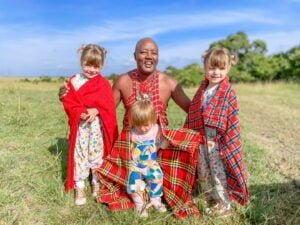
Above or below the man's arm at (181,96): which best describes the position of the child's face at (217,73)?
above

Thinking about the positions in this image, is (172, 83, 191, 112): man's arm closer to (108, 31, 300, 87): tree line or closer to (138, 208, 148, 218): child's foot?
(138, 208, 148, 218): child's foot

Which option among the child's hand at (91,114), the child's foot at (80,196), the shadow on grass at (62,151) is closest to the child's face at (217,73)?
the child's hand at (91,114)

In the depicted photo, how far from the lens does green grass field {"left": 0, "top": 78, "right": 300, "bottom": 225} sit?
3.05 meters

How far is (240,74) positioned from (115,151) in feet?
73.7

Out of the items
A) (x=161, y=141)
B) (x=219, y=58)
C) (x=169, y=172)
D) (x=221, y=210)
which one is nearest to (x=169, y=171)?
(x=169, y=172)

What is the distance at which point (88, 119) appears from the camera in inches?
131

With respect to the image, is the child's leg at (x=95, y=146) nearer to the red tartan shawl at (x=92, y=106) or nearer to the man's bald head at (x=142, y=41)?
the red tartan shawl at (x=92, y=106)

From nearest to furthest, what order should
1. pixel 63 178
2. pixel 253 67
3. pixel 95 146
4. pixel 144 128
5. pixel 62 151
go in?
pixel 144 128 → pixel 95 146 → pixel 63 178 → pixel 62 151 → pixel 253 67

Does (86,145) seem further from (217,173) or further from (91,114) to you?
(217,173)

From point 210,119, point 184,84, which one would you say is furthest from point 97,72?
point 184,84

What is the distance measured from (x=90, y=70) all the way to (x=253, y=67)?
2319 centimetres

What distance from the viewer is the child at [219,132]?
2931 millimetres

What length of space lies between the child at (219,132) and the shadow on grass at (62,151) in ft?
5.44

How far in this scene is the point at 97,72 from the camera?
3.40 metres
